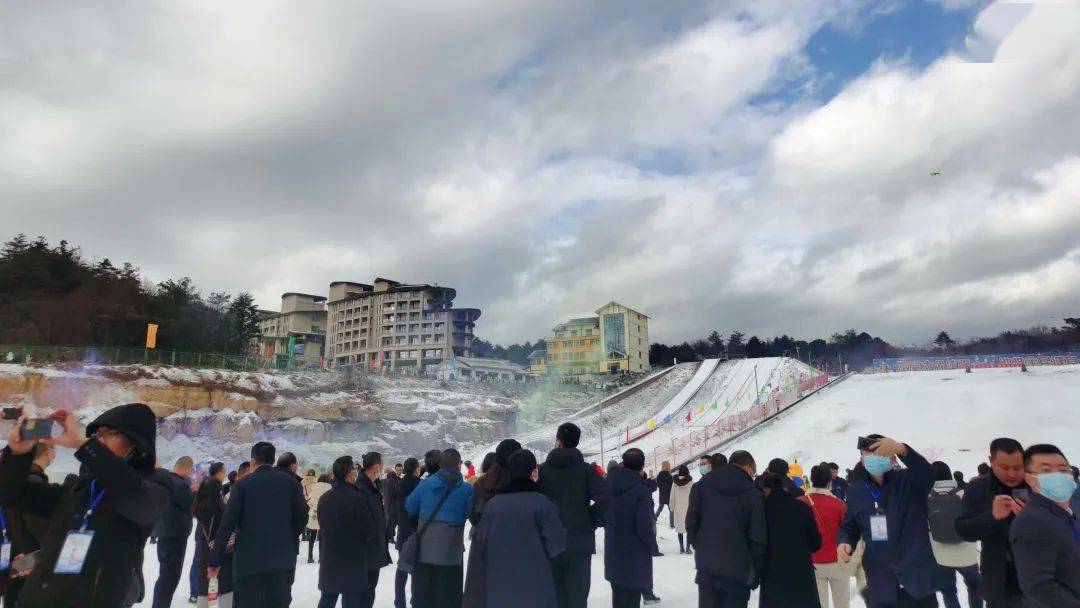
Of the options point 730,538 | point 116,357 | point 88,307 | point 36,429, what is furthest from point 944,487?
point 88,307

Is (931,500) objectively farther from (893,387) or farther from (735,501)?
(893,387)

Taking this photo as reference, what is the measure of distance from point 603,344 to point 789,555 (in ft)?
267

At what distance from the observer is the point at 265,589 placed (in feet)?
16.2

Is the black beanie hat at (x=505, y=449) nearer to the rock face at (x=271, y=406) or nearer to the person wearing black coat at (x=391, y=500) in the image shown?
the person wearing black coat at (x=391, y=500)

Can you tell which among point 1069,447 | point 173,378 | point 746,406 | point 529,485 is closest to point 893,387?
point 746,406

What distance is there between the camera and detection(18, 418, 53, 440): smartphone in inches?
112

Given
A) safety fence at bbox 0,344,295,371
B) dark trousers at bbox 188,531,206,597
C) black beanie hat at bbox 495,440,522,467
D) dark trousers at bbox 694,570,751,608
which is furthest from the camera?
safety fence at bbox 0,344,295,371

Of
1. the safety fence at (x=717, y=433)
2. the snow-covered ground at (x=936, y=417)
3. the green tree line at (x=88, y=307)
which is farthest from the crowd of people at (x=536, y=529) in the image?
the green tree line at (x=88, y=307)

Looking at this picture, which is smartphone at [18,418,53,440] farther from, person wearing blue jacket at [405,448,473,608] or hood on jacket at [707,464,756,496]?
hood on jacket at [707,464,756,496]

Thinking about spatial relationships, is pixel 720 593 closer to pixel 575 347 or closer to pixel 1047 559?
pixel 1047 559

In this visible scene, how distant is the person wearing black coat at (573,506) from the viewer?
5188 millimetres

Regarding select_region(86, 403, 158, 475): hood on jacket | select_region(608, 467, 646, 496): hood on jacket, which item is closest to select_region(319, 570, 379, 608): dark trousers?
select_region(608, 467, 646, 496): hood on jacket

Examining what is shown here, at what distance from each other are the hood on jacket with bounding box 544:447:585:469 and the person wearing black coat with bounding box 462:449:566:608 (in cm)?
114

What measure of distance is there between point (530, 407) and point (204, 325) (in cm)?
3128
